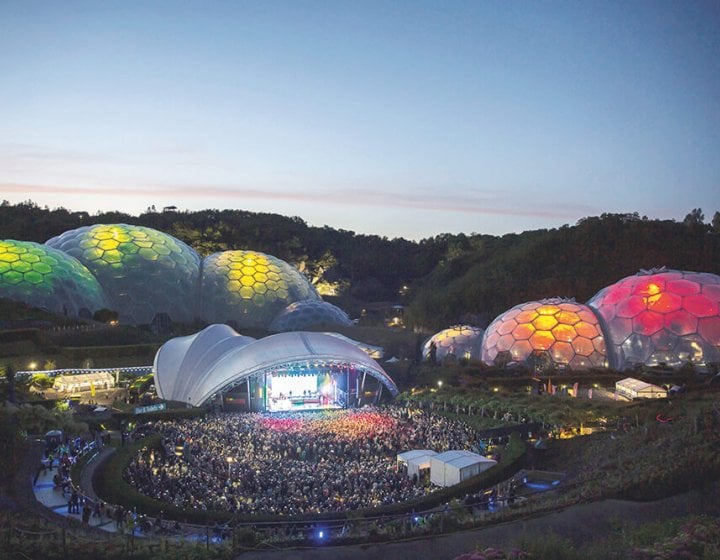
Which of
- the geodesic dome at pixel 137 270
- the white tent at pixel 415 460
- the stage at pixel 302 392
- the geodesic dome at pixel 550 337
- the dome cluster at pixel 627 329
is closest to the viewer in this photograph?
the white tent at pixel 415 460

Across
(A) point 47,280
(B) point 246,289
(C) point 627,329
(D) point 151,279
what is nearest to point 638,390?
(C) point 627,329

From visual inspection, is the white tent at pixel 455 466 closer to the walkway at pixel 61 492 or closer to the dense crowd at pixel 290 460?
the dense crowd at pixel 290 460

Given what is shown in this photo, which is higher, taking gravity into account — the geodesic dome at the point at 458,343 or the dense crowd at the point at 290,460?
the geodesic dome at the point at 458,343

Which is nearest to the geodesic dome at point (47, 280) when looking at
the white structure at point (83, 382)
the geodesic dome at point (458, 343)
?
the white structure at point (83, 382)

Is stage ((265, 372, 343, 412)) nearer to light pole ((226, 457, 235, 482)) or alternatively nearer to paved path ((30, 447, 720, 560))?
light pole ((226, 457, 235, 482))

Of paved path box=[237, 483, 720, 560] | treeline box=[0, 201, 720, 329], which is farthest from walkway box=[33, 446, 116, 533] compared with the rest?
→ treeline box=[0, 201, 720, 329]

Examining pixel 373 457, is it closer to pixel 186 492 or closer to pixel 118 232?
pixel 186 492
